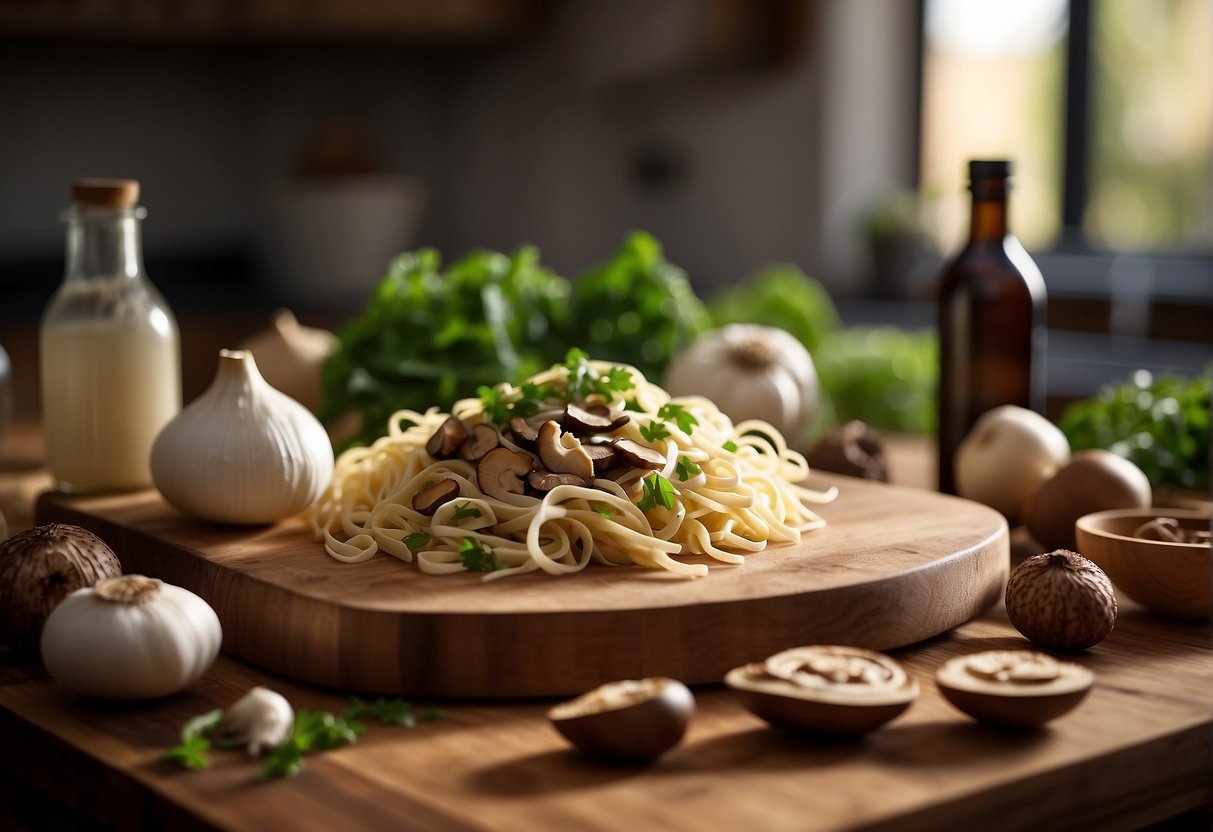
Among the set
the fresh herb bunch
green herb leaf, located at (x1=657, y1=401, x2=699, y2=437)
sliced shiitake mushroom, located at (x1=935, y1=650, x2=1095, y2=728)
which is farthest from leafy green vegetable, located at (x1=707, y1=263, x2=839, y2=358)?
sliced shiitake mushroom, located at (x1=935, y1=650, x2=1095, y2=728)

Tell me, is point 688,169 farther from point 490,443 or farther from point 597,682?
point 597,682

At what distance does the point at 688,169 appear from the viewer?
13.6 ft

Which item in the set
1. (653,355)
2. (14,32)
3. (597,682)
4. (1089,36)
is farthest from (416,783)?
(14,32)

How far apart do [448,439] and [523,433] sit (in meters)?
0.07

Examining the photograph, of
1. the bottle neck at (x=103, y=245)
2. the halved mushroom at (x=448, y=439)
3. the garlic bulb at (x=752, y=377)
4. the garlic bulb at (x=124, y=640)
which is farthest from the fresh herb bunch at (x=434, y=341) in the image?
the garlic bulb at (x=124, y=640)

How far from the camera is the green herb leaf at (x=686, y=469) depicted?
1.22m

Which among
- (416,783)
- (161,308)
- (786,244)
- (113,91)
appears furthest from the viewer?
(113,91)

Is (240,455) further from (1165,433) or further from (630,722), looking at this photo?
(1165,433)

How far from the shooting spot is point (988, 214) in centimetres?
164

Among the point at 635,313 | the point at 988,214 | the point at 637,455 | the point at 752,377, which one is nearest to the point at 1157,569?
the point at 637,455

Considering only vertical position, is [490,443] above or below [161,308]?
below

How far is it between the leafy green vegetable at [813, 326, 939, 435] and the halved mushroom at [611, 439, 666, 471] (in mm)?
1121

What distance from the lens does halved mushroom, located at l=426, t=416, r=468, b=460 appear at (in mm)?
1254

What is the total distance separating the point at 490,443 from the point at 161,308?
540 millimetres
